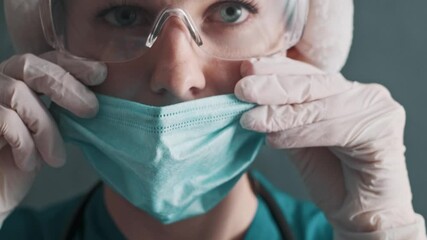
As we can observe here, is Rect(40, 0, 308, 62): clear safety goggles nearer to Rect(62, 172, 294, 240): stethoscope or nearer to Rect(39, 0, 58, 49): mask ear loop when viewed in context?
Rect(39, 0, 58, 49): mask ear loop

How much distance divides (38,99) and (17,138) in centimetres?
7

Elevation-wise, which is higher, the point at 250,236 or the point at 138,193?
the point at 138,193

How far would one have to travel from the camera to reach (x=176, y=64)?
2.94 feet

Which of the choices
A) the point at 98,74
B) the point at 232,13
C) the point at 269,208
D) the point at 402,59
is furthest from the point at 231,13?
the point at 402,59

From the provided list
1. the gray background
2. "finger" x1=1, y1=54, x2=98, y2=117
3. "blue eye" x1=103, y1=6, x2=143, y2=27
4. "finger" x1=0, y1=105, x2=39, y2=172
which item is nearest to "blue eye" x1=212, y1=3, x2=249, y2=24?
"blue eye" x1=103, y1=6, x2=143, y2=27

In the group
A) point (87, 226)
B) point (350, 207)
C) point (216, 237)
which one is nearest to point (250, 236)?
point (216, 237)

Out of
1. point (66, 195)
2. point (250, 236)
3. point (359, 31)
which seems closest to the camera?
point (250, 236)

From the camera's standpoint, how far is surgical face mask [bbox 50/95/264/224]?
0.91 meters

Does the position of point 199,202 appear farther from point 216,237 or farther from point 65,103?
point 65,103

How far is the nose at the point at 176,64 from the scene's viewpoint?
89cm

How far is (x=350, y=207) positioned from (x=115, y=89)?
430 millimetres

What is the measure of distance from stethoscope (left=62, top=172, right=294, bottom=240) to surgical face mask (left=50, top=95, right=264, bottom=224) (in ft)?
0.57

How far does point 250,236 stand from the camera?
1.18m

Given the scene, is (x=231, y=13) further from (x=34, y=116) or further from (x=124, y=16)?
(x=34, y=116)
